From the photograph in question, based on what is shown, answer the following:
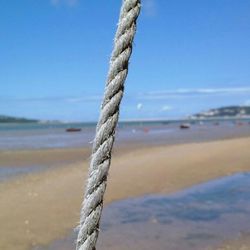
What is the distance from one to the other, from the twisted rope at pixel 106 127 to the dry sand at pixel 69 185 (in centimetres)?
648

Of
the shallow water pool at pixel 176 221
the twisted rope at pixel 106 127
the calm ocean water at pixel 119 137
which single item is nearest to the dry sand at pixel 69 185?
the shallow water pool at pixel 176 221

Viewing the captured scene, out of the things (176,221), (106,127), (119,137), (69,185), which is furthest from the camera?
(119,137)

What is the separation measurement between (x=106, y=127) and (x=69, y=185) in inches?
513

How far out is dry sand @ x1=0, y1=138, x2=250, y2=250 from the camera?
28.1ft

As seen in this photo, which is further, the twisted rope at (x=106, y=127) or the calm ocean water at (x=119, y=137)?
the calm ocean water at (x=119, y=137)

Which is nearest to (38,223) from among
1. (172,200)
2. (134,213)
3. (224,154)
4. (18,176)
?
(134,213)


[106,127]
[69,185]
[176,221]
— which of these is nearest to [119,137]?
[69,185]

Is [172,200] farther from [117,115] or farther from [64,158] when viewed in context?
[64,158]

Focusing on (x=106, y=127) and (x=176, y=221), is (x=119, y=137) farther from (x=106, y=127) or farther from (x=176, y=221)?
(x=106, y=127)

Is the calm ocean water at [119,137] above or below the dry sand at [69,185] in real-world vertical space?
below

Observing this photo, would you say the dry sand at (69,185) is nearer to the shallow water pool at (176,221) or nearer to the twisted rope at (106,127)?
the shallow water pool at (176,221)

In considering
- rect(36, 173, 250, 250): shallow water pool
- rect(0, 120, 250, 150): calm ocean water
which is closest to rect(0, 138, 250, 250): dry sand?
rect(36, 173, 250, 250): shallow water pool

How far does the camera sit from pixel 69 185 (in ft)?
46.2

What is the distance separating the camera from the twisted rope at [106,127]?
122cm
